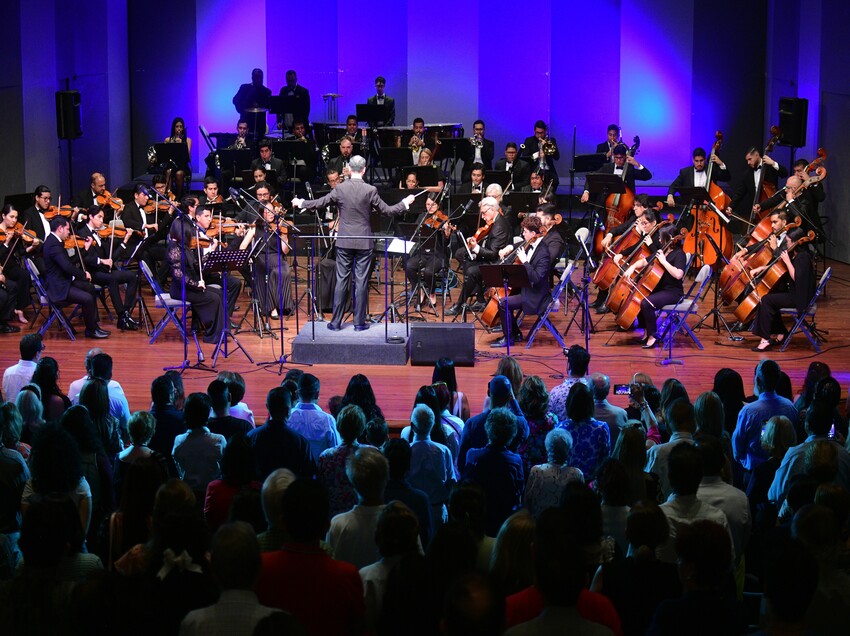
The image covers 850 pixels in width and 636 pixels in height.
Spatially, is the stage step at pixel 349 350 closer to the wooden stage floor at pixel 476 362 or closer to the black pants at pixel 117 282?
the wooden stage floor at pixel 476 362

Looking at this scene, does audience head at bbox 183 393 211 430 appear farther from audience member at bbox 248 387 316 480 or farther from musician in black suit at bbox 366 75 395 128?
musician in black suit at bbox 366 75 395 128

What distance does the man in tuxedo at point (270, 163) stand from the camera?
1572cm

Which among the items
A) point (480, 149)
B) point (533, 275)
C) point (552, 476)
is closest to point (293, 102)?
point (480, 149)

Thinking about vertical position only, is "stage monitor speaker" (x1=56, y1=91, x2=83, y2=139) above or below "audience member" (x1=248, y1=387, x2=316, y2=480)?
above

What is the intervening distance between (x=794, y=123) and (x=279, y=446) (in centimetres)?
1121

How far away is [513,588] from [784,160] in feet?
49.1

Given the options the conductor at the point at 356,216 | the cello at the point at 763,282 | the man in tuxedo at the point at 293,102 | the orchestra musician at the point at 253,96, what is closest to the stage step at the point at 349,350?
the conductor at the point at 356,216

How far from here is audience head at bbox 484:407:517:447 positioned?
505 centimetres

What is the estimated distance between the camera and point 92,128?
18250 millimetres

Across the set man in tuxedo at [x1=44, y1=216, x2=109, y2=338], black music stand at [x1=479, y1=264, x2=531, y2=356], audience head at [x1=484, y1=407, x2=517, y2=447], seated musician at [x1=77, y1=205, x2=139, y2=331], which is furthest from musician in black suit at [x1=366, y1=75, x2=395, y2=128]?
audience head at [x1=484, y1=407, x2=517, y2=447]

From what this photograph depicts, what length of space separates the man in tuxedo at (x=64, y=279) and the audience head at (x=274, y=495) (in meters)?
7.53

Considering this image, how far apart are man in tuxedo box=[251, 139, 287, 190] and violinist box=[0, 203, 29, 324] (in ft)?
15.6

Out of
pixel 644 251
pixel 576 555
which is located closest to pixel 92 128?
pixel 644 251

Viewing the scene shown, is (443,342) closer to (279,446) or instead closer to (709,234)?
(279,446)
